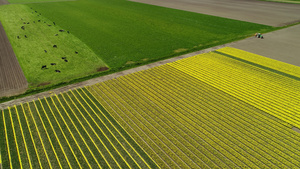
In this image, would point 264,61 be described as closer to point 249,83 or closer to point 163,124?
point 249,83

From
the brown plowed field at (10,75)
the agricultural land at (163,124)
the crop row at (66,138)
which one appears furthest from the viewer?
the brown plowed field at (10,75)

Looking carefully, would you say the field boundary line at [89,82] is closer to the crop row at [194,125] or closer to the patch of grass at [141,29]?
the crop row at [194,125]

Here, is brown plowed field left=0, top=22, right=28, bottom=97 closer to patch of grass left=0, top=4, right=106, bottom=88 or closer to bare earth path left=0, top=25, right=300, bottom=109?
patch of grass left=0, top=4, right=106, bottom=88

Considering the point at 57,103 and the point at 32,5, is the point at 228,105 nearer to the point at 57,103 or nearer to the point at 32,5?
the point at 57,103

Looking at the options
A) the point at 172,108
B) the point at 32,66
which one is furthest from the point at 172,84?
the point at 32,66

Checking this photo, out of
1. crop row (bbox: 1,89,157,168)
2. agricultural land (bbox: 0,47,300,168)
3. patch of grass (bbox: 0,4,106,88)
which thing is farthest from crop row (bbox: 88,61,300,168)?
patch of grass (bbox: 0,4,106,88)

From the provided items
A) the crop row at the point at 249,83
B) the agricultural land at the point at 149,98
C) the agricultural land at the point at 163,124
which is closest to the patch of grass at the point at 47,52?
the agricultural land at the point at 149,98

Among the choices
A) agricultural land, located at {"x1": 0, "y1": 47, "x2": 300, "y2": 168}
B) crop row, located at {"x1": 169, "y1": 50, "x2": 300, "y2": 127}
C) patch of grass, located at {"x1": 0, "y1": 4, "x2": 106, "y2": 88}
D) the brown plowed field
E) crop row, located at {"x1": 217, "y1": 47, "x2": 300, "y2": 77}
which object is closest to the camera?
agricultural land, located at {"x1": 0, "y1": 47, "x2": 300, "y2": 168}

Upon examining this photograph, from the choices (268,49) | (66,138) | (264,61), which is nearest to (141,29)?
(264,61)
